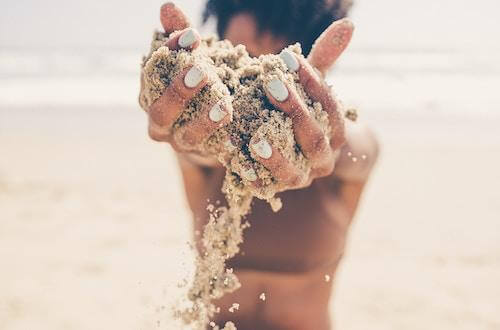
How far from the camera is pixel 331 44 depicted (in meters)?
1.42

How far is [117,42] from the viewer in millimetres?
20781

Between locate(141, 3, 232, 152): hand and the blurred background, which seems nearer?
locate(141, 3, 232, 152): hand

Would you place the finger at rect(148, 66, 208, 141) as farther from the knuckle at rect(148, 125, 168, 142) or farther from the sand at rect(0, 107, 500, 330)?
the sand at rect(0, 107, 500, 330)

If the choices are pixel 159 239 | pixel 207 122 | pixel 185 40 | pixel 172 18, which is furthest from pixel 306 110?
pixel 159 239

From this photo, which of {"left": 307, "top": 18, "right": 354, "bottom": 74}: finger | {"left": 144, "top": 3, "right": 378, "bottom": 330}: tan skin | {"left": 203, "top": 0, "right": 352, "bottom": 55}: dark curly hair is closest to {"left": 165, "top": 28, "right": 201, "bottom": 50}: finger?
{"left": 307, "top": 18, "right": 354, "bottom": 74}: finger

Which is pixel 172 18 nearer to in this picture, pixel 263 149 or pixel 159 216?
pixel 263 149

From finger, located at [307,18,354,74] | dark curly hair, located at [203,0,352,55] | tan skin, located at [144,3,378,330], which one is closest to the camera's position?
finger, located at [307,18,354,74]

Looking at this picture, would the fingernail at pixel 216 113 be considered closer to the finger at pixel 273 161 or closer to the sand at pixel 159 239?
the finger at pixel 273 161

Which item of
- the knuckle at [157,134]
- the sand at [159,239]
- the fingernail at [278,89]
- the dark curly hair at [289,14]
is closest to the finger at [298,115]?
the fingernail at [278,89]

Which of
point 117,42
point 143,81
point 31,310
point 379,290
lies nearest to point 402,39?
point 117,42

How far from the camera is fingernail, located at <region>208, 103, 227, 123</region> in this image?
128cm

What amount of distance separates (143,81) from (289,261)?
0.78m

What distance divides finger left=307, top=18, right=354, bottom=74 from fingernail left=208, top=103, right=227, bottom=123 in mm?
309

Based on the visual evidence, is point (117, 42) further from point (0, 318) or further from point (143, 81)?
point (143, 81)
